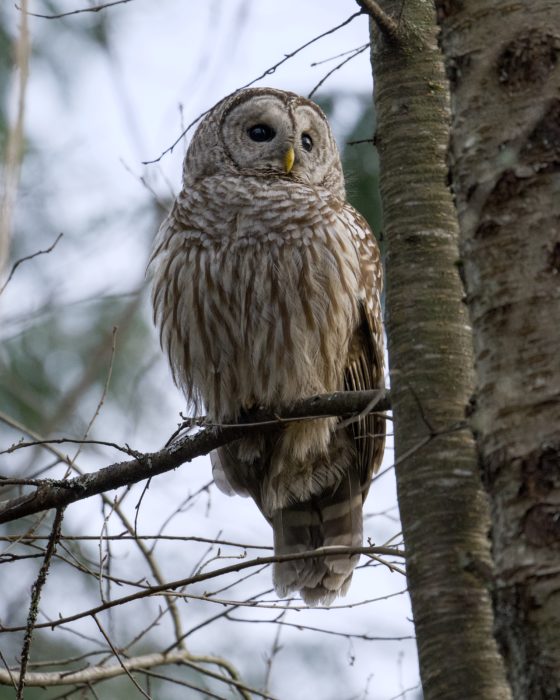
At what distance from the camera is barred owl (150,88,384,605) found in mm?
4809

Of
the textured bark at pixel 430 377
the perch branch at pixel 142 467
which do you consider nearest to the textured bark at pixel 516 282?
the textured bark at pixel 430 377

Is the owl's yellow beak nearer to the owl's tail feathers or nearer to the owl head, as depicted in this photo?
the owl head

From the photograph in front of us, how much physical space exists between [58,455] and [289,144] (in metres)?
2.24

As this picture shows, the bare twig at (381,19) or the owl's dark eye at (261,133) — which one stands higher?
the owl's dark eye at (261,133)

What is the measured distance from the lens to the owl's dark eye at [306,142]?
5.88 metres

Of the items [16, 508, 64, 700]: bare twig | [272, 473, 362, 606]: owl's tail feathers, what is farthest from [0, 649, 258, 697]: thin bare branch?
[272, 473, 362, 606]: owl's tail feathers

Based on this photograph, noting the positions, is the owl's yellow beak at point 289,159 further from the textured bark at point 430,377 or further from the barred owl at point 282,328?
the textured bark at point 430,377

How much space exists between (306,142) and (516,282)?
401cm

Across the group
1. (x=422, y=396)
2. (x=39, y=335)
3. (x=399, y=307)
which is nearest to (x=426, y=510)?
(x=422, y=396)

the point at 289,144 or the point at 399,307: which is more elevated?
the point at 289,144

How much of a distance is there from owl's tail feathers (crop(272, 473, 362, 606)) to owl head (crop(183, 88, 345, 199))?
162 centimetres

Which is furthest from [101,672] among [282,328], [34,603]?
[282,328]

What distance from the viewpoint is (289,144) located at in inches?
225

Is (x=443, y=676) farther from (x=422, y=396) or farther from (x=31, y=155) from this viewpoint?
(x=31, y=155)
